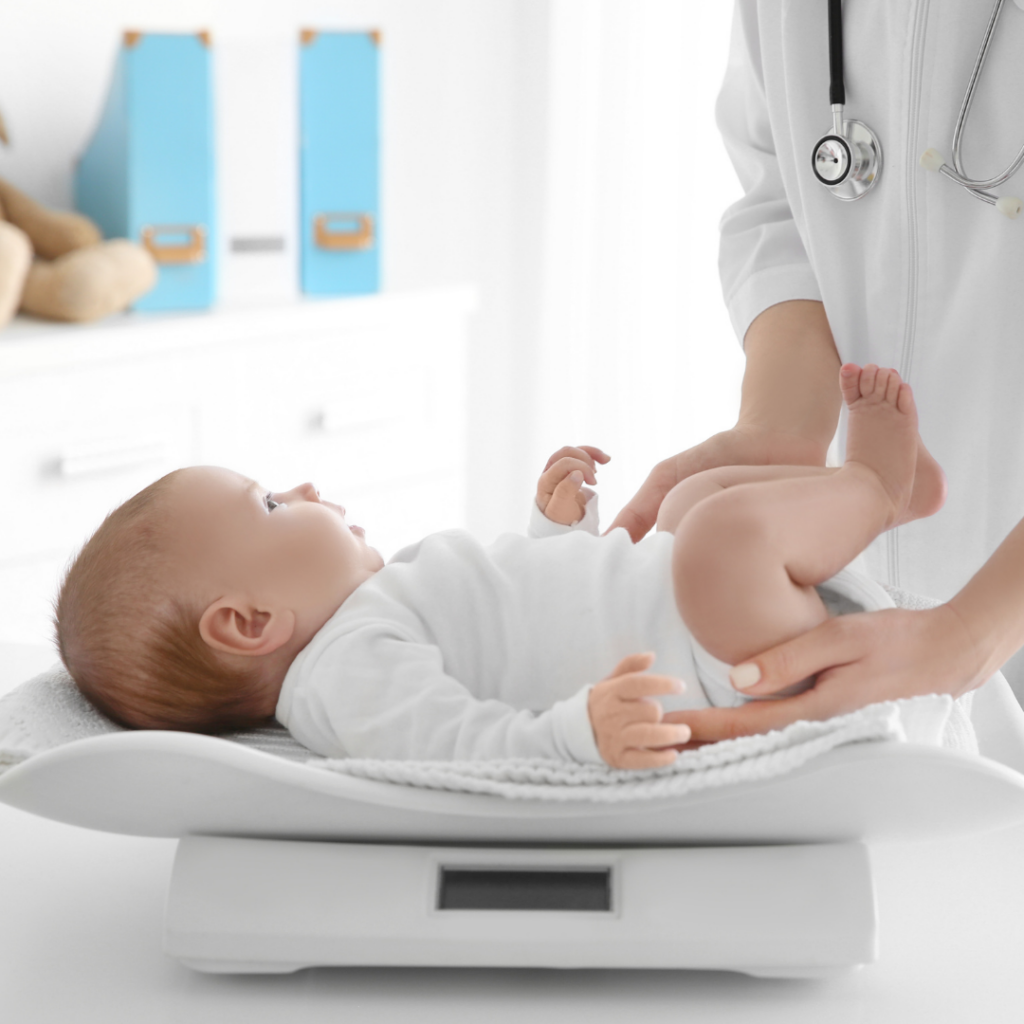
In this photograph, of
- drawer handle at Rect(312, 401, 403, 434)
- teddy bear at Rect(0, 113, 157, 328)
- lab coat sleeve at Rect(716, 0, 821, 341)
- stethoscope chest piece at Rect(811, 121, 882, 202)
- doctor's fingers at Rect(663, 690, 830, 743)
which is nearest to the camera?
doctor's fingers at Rect(663, 690, 830, 743)

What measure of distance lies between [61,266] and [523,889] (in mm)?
1724

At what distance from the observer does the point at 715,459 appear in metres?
1.03

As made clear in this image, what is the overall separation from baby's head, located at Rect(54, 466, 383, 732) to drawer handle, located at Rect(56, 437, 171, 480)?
113 cm

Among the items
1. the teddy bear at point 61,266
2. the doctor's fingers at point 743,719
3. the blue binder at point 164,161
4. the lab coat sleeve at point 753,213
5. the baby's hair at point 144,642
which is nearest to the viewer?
the doctor's fingers at point 743,719

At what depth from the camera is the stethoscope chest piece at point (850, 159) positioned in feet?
3.47

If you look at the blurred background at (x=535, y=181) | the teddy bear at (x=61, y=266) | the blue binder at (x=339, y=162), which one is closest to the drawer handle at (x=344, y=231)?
the blue binder at (x=339, y=162)

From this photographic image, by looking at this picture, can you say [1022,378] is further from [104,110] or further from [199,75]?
[104,110]

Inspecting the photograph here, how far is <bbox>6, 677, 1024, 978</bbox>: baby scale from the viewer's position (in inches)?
23.4

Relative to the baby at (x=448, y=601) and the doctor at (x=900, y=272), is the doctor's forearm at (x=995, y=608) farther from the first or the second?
the doctor at (x=900, y=272)

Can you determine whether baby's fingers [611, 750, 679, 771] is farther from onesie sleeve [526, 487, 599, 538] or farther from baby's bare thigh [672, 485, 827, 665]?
onesie sleeve [526, 487, 599, 538]

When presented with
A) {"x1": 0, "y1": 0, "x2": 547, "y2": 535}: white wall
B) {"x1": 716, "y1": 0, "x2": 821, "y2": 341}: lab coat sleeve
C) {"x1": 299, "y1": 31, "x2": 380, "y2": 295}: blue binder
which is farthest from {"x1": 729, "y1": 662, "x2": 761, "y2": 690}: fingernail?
{"x1": 0, "y1": 0, "x2": 547, "y2": 535}: white wall

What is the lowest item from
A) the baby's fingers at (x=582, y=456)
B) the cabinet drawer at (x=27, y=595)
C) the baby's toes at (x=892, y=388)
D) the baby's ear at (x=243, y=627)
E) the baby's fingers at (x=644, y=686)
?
the cabinet drawer at (x=27, y=595)

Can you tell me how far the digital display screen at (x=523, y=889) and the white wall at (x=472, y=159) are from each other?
92.0 inches

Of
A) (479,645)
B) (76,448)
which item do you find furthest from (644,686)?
(76,448)
